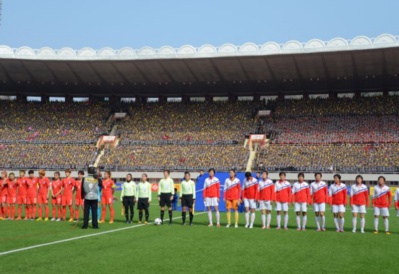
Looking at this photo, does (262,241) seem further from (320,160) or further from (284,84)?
(284,84)

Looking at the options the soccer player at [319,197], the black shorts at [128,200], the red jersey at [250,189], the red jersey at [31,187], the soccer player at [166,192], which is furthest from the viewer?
the red jersey at [31,187]

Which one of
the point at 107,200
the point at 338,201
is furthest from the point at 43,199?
the point at 338,201

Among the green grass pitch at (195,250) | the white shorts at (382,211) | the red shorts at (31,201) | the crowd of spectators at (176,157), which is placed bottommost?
the green grass pitch at (195,250)

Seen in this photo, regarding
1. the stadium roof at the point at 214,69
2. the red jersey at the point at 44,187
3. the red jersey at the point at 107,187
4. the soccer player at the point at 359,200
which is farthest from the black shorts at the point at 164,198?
the stadium roof at the point at 214,69

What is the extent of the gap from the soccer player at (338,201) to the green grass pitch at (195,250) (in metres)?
0.41

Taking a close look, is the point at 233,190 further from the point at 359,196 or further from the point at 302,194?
the point at 359,196

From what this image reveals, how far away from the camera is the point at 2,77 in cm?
5012

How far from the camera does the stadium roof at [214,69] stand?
4000 cm

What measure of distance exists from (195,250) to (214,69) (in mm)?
34181

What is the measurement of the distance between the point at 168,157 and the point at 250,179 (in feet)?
94.1

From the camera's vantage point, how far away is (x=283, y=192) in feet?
56.2

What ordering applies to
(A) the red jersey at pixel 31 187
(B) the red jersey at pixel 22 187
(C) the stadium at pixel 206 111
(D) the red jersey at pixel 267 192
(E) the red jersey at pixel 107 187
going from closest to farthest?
1. (D) the red jersey at pixel 267 192
2. (E) the red jersey at pixel 107 187
3. (A) the red jersey at pixel 31 187
4. (B) the red jersey at pixel 22 187
5. (C) the stadium at pixel 206 111

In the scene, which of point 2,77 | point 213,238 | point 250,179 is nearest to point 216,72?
point 2,77

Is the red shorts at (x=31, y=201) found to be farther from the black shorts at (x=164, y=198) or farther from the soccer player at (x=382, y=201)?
the soccer player at (x=382, y=201)
